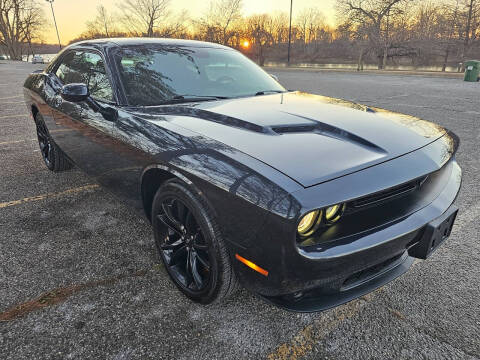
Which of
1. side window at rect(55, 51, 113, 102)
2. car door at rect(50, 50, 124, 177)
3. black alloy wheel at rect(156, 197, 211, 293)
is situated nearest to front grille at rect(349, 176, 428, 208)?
black alloy wheel at rect(156, 197, 211, 293)

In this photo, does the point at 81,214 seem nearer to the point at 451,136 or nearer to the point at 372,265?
the point at 372,265

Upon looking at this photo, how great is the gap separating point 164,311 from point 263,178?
3.50 feet

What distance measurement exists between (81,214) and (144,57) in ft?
5.06

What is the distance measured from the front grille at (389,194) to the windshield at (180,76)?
60.0 inches

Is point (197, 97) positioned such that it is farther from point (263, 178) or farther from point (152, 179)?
point (263, 178)

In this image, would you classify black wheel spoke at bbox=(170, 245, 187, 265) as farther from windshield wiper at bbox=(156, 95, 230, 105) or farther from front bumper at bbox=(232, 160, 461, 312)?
windshield wiper at bbox=(156, 95, 230, 105)

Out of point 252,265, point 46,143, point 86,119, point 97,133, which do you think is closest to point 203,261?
point 252,265

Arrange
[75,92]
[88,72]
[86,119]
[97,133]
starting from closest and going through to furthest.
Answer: [75,92] → [97,133] → [86,119] → [88,72]

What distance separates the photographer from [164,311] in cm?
192

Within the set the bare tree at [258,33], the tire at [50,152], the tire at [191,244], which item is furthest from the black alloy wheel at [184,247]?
the bare tree at [258,33]

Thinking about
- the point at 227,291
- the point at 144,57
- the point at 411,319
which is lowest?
the point at 411,319

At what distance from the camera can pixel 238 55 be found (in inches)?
138

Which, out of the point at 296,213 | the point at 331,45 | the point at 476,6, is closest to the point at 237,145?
the point at 296,213

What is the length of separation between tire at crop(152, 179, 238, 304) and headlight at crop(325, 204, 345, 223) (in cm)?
53
